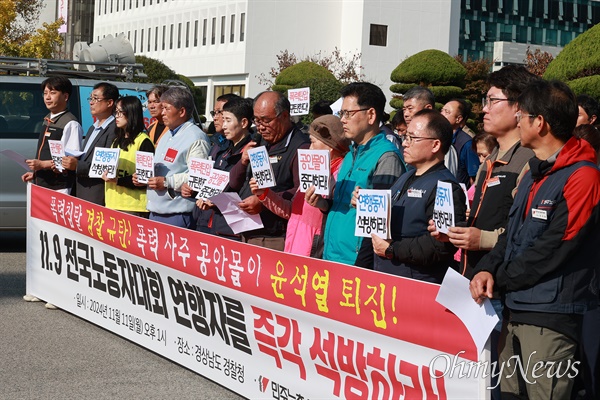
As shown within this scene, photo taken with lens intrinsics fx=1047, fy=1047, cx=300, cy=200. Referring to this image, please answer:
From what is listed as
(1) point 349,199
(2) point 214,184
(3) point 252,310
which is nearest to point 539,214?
(1) point 349,199

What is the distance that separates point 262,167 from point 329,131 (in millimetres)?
535

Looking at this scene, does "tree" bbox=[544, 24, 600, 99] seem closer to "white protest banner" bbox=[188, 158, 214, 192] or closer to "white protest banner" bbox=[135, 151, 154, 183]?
"white protest banner" bbox=[135, 151, 154, 183]

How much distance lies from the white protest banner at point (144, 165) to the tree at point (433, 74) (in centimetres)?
2745

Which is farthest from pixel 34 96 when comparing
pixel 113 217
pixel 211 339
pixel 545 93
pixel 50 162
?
pixel 545 93

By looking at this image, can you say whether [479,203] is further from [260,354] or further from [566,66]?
[566,66]

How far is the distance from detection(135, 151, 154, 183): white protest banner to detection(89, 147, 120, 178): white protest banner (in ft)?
0.95

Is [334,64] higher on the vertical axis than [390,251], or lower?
higher

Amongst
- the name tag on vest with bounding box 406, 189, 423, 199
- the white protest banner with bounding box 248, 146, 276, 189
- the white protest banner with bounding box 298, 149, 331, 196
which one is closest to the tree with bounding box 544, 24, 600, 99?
the white protest banner with bounding box 248, 146, 276, 189

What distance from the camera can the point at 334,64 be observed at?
239ft

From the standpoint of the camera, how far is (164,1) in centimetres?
8162

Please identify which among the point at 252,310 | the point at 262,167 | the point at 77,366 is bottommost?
the point at 77,366

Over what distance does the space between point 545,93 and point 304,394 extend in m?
2.35

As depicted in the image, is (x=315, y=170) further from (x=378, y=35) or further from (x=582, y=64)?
(x=378, y=35)

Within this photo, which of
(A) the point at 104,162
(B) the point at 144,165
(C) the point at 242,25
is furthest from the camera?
(C) the point at 242,25
